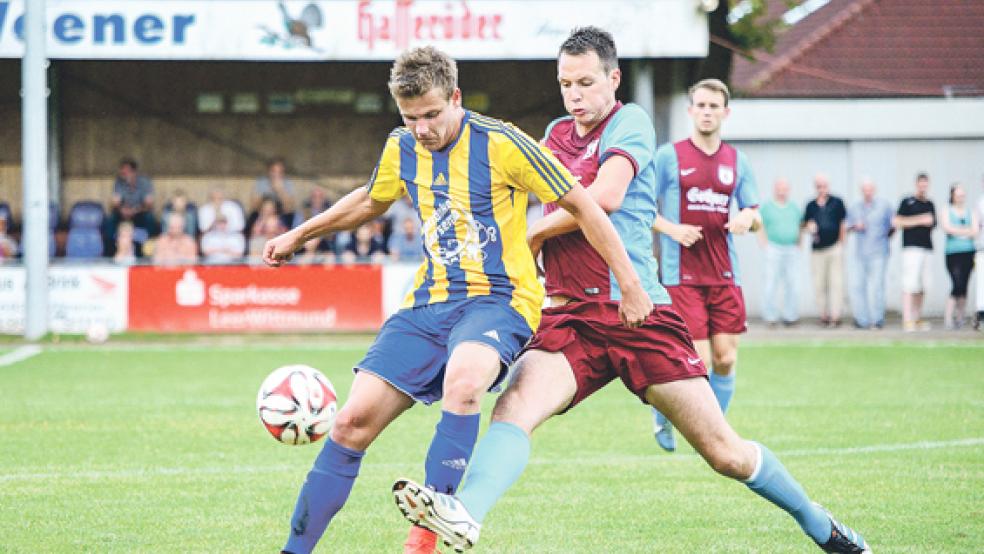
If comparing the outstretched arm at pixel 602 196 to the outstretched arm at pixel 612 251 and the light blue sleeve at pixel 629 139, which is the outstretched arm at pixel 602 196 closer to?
the light blue sleeve at pixel 629 139

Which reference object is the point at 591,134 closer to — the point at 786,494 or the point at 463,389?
the point at 463,389

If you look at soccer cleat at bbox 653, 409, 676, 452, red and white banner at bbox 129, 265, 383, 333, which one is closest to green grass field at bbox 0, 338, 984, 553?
soccer cleat at bbox 653, 409, 676, 452

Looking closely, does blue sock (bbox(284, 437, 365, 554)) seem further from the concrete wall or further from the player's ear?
the concrete wall

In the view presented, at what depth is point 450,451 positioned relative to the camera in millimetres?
5184

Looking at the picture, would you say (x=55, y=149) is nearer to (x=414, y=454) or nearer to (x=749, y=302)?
A: (x=749, y=302)

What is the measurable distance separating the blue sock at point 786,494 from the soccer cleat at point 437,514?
1.39m

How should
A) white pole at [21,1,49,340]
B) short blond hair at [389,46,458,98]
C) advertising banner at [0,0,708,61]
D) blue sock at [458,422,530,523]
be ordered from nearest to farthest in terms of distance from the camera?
blue sock at [458,422,530,523]
short blond hair at [389,46,458,98]
white pole at [21,1,49,340]
advertising banner at [0,0,708,61]

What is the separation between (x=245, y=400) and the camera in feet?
39.7

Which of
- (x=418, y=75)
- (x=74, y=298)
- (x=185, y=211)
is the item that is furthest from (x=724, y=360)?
(x=185, y=211)

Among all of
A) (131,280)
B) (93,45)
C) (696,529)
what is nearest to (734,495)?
(696,529)

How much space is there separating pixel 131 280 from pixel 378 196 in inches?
542

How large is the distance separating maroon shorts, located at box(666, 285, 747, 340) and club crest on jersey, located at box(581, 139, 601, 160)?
335 cm

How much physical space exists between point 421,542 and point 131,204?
1705 centimetres

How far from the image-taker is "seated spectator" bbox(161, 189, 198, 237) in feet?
67.3
